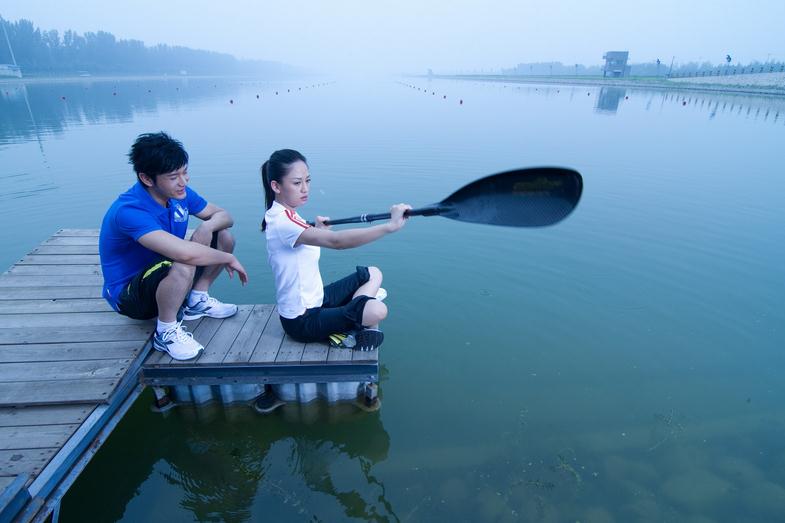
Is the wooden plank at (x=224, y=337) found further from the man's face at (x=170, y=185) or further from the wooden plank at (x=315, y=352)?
the man's face at (x=170, y=185)

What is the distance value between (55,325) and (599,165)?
51.5 ft

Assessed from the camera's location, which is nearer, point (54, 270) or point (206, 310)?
point (206, 310)

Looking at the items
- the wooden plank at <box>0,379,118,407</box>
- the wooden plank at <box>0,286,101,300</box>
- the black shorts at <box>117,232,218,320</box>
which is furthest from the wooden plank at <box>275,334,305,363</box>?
the wooden plank at <box>0,286,101,300</box>

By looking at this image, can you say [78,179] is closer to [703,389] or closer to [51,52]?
[703,389]

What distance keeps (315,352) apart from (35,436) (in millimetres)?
2172

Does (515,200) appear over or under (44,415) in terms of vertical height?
over

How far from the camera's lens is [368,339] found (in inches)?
161

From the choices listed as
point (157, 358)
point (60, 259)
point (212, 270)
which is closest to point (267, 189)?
point (212, 270)

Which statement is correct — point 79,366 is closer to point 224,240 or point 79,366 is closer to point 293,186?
point 224,240

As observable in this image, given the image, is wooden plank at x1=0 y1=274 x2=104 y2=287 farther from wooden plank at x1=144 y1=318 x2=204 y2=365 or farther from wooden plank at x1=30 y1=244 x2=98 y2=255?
wooden plank at x1=144 y1=318 x2=204 y2=365

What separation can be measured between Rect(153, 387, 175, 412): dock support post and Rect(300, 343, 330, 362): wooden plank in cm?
160

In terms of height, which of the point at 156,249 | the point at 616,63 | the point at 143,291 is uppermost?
the point at 616,63

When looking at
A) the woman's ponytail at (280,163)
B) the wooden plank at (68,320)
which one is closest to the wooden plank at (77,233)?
the wooden plank at (68,320)

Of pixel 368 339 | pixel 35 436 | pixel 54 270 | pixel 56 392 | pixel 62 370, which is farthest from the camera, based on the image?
pixel 54 270
